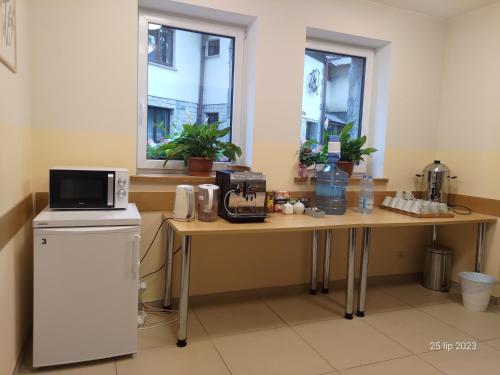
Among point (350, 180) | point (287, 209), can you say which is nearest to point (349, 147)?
point (350, 180)

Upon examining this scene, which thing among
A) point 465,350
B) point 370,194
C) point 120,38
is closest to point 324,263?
point 370,194

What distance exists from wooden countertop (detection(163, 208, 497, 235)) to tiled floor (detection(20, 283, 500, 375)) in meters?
0.70

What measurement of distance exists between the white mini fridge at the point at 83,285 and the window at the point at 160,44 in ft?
4.32

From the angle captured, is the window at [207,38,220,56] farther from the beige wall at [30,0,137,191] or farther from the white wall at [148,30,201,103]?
the beige wall at [30,0,137,191]

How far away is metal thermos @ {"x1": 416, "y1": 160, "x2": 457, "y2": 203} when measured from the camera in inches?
129

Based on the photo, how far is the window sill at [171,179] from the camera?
254cm

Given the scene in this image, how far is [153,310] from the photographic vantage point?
2.68 meters

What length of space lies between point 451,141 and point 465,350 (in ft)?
6.04

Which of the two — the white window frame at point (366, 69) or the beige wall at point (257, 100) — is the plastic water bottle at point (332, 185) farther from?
the white window frame at point (366, 69)

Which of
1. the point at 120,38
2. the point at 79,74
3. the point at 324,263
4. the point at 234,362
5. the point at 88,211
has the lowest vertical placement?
the point at 234,362

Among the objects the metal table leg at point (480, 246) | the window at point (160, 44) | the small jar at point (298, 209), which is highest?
the window at point (160, 44)

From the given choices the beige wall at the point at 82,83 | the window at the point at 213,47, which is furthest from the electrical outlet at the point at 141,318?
the window at the point at 213,47

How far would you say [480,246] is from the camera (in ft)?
10.0

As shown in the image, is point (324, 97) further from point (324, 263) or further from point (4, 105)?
point (4, 105)
